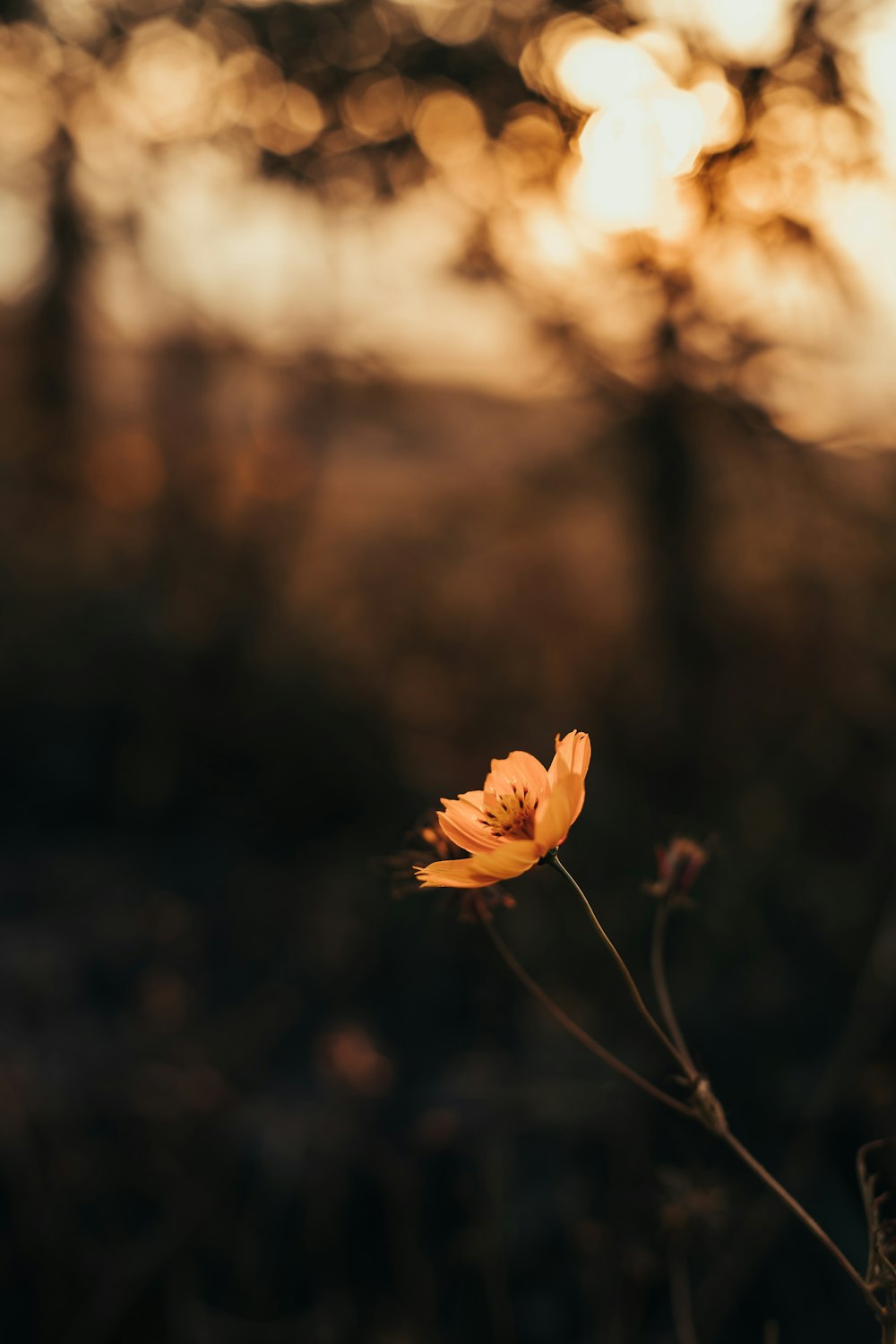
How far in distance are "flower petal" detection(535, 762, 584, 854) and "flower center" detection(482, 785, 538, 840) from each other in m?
0.11

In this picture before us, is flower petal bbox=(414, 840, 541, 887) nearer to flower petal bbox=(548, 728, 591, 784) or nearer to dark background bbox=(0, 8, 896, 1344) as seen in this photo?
flower petal bbox=(548, 728, 591, 784)

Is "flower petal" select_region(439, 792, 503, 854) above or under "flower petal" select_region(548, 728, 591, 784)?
under

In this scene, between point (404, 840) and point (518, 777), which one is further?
point (404, 840)

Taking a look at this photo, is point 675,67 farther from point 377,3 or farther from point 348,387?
point 348,387

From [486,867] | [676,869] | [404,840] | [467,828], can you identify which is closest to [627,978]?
[486,867]

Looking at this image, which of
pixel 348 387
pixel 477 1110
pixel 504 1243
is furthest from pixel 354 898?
pixel 348 387

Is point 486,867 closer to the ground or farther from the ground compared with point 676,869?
farther from the ground

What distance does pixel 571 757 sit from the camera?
2.68 ft

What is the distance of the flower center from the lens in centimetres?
84

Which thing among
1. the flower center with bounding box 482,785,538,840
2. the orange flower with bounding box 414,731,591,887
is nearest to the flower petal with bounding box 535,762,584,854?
the orange flower with bounding box 414,731,591,887

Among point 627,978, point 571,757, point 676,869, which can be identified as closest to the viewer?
point 627,978

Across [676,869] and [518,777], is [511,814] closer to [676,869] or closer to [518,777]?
[518,777]

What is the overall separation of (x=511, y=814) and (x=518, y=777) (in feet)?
0.13

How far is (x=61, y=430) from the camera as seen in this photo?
4.64 meters
